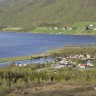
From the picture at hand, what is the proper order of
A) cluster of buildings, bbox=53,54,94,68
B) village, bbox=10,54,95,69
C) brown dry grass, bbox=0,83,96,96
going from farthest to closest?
cluster of buildings, bbox=53,54,94,68, village, bbox=10,54,95,69, brown dry grass, bbox=0,83,96,96

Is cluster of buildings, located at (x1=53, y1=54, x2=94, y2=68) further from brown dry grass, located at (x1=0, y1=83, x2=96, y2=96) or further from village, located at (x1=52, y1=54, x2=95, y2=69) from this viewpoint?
brown dry grass, located at (x1=0, y1=83, x2=96, y2=96)

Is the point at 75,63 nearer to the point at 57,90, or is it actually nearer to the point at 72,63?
the point at 72,63

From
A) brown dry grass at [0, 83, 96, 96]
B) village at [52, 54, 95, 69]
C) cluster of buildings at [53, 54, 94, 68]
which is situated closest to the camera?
brown dry grass at [0, 83, 96, 96]

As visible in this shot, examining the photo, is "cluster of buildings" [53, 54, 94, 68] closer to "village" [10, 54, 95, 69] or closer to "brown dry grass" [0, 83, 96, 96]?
"village" [10, 54, 95, 69]

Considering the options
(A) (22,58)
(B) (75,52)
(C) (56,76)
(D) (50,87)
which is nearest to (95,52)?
(B) (75,52)

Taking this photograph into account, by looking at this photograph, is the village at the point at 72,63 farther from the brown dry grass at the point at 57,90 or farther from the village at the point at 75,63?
the brown dry grass at the point at 57,90

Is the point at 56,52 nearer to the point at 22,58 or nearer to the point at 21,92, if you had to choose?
the point at 22,58

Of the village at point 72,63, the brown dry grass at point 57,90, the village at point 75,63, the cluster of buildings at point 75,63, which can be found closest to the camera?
the brown dry grass at point 57,90

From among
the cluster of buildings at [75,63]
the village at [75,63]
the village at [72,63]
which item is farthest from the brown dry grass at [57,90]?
the cluster of buildings at [75,63]

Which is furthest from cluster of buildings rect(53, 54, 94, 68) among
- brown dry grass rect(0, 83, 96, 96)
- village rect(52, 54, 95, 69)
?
brown dry grass rect(0, 83, 96, 96)

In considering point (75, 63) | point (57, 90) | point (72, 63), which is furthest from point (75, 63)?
point (57, 90)

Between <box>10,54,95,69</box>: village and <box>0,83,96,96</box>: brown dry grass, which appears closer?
<box>0,83,96,96</box>: brown dry grass

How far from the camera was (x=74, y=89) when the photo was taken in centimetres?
3706

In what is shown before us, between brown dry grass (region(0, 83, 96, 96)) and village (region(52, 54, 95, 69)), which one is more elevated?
brown dry grass (region(0, 83, 96, 96))
